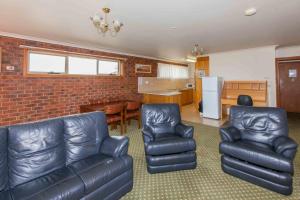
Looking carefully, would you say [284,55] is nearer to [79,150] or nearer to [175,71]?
[175,71]

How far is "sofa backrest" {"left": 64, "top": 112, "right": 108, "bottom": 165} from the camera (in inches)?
77.8

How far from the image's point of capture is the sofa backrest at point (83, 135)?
77.8 inches

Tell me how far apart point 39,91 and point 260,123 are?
452 centimetres

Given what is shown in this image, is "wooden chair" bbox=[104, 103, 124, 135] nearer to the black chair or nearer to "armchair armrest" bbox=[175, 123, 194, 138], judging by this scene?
"armchair armrest" bbox=[175, 123, 194, 138]

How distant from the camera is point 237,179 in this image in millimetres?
2189

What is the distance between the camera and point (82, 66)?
15.5ft

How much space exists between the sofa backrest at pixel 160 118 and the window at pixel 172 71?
14.9 feet

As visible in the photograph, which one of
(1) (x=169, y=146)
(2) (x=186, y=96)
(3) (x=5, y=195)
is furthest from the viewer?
(2) (x=186, y=96)

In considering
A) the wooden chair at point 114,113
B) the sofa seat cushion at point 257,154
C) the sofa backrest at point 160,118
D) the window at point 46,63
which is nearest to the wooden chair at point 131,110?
the wooden chair at point 114,113

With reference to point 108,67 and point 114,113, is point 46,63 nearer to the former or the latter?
point 108,67

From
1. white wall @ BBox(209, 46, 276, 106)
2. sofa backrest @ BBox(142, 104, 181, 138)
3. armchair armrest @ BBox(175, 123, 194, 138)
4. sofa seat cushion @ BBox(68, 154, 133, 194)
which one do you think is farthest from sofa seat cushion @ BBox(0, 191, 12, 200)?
white wall @ BBox(209, 46, 276, 106)

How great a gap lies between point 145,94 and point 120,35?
3.12 m

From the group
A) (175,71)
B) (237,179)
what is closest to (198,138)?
(237,179)

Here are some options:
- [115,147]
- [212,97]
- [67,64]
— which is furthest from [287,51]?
[67,64]
